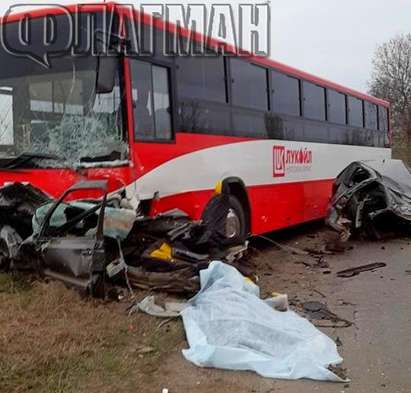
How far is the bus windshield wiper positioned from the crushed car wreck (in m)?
5.99

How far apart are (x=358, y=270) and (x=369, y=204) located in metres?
3.07

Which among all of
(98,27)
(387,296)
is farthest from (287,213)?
(98,27)

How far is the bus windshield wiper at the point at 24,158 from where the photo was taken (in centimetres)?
733

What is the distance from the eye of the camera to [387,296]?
752 centimetres

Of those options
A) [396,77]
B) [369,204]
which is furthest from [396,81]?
[369,204]

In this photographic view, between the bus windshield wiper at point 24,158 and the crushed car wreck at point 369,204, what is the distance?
5.99 m

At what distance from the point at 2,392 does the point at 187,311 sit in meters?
2.04

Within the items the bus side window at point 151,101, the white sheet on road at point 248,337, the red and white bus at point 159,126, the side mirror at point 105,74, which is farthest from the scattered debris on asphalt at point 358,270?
the side mirror at point 105,74

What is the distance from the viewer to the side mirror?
23.0 feet

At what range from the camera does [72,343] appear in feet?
16.3

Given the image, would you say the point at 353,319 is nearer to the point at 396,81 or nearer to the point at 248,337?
the point at 248,337

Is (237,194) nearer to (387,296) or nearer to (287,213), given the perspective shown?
(287,213)

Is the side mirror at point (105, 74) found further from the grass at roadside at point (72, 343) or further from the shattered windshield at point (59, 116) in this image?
the grass at roadside at point (72, 343)

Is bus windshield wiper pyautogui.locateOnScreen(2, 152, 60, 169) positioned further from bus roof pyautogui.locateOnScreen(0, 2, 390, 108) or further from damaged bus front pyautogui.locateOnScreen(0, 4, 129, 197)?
bus roof pyautogui.locateOnScreen(0, 2, 390, 108)
